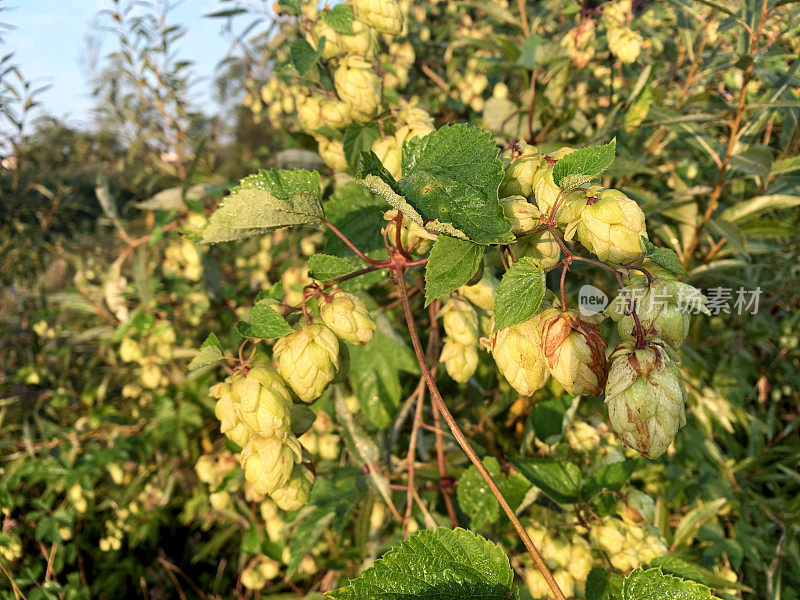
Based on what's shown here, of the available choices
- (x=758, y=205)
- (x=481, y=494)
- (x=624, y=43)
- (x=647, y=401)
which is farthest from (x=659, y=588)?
(x=624, y=43)

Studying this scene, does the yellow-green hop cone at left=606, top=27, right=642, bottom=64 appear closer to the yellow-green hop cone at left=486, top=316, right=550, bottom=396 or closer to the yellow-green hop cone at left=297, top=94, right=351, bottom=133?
the yellow-green hop cone at left=297, top=94, right=351, bottom=133

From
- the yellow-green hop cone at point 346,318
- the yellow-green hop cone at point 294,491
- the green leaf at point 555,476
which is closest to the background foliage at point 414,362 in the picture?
the green leaf at point 555,476

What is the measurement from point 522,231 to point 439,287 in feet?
0.37

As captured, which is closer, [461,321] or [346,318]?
[346,318]

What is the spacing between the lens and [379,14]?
2.85ft

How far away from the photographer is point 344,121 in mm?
902

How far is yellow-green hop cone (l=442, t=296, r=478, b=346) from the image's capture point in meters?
0.82

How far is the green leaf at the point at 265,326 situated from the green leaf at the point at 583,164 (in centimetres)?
37

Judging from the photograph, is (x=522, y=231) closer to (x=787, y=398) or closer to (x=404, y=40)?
(x=404, y=40)

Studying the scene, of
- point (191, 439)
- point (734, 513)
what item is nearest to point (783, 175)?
point (734, 513)

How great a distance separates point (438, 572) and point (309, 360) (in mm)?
279

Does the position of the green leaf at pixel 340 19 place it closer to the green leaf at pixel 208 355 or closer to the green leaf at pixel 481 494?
the green leaf at pixel 208 355

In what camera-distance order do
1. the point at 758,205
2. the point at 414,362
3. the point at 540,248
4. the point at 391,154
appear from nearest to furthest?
the point at 540,248 → the point at 391,154 → the point at 414,362 → the point at 758,205

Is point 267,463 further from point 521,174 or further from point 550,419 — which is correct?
point 550,419
